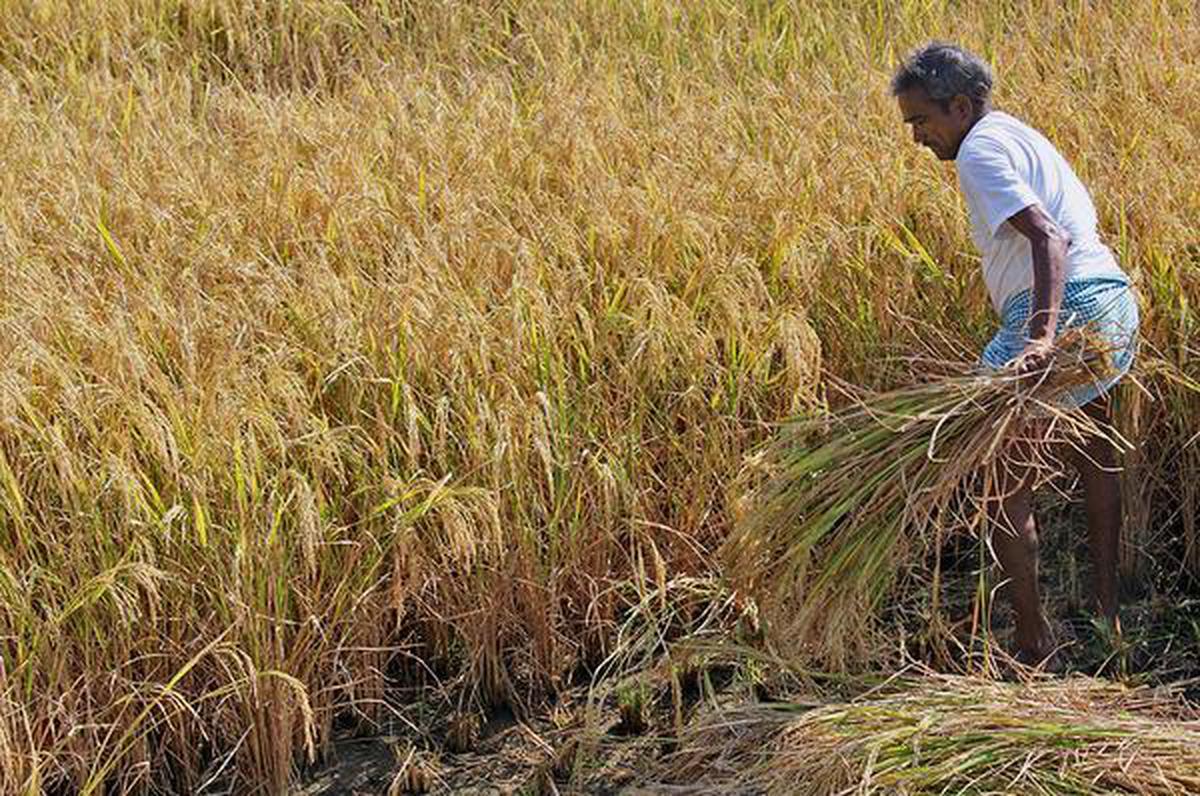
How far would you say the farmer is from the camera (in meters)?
2.92

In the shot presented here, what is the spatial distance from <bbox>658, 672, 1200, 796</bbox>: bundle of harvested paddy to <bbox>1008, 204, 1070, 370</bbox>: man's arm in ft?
1.88

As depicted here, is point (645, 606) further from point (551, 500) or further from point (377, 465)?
point (377, 465)

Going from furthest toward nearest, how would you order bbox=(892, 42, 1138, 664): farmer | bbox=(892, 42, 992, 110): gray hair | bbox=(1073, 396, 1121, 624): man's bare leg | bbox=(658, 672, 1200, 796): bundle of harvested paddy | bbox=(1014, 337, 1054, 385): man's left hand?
bbox=(1073, 396, 1121, 624): man's bare leg, bbox=(892, 42, 992, 110): gray hair, bbox=(892, 42, 1138, 664): farmer, bbox=(1014, 337, 1054, 385): man's left hand, bbox=(658, 672, 1200, 796): bundle of harvested paddy

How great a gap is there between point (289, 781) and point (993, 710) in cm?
125

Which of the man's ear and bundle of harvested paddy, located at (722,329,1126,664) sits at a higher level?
the man's ear

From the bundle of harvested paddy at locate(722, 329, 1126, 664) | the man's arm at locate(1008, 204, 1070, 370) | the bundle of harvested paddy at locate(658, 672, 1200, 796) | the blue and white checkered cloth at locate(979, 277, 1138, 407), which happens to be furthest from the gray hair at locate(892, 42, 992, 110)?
the bundle of harvested paddy at locate(658, 672, 1200, 796)

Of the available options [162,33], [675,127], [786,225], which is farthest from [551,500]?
[162,33]

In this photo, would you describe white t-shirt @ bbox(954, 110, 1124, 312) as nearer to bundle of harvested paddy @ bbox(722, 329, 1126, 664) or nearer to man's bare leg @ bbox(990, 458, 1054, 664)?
bundle of harvested paddy @ bbox(722, 329, 1126, 664)

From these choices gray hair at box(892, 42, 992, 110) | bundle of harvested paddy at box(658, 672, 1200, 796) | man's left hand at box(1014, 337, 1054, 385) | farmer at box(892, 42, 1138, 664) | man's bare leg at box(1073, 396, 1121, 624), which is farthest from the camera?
man's bare leg at box(1073, 396, 1121, 624)

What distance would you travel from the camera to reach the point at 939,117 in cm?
306

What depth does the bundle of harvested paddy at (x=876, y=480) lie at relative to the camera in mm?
2832

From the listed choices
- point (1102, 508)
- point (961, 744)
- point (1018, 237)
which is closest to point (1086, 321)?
point (1018, 237)

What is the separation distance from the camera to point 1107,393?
3275 mm

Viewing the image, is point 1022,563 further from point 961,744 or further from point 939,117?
point 939,117
